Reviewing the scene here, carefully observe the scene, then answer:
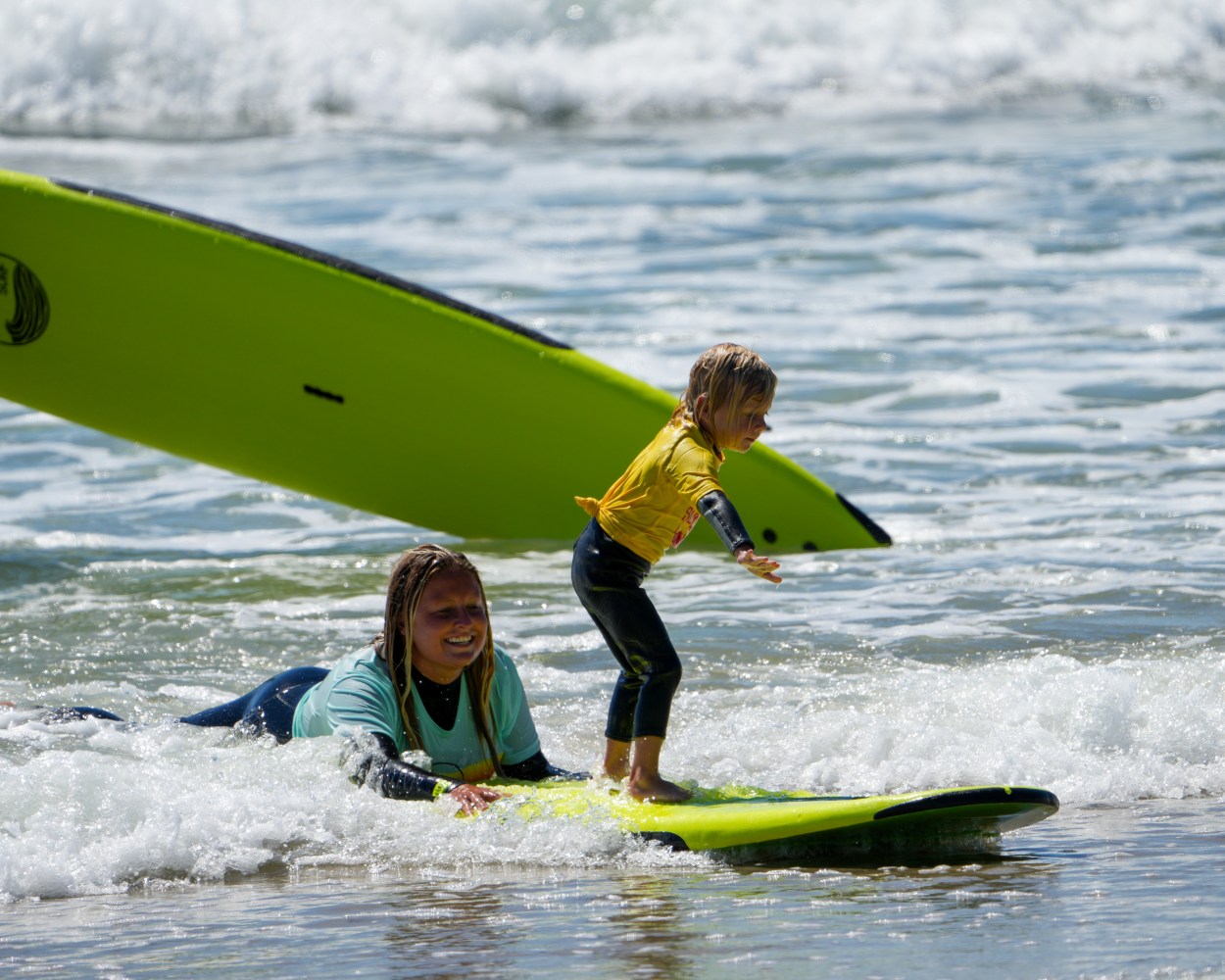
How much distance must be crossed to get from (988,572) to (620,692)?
3020 mm

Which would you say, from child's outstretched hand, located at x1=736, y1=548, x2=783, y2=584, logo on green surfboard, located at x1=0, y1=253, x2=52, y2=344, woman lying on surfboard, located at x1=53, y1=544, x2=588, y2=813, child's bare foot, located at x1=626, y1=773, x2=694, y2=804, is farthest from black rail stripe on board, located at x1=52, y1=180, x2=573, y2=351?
child's outstretched hand, located at x1=736, y1=548, x2=783, y2=584

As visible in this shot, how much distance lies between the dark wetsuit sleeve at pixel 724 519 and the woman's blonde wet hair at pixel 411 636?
549 mm

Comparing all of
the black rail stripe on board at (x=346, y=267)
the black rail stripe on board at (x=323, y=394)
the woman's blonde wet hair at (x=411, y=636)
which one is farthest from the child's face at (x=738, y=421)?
the black rail stripe on board at (x=323, y=394)

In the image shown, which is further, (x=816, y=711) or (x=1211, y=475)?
(x=1211, y=475)

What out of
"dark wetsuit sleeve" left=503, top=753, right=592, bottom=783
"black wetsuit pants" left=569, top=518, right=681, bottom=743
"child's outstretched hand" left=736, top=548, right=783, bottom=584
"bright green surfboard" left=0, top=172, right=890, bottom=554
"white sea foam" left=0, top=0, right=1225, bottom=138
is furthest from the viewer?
"white sea foam" left=0, top=0, right=1225, bottom=138

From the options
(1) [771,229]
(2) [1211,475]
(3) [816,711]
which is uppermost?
(1) [771,229]

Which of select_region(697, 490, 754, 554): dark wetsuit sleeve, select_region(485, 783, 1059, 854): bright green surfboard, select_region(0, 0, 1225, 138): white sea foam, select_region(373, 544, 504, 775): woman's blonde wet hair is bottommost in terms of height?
select_region(485, 783, 1059, 854): bright green surfboard

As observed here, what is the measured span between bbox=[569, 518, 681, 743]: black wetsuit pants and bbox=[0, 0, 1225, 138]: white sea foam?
15000 millimetres

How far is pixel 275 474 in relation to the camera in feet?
24.9

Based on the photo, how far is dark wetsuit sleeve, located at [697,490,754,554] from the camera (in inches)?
141

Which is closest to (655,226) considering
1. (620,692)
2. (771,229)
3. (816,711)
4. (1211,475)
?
(771,229)

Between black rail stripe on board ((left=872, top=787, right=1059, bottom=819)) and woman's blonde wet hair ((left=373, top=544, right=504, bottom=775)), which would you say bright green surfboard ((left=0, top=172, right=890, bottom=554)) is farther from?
black rail stripe on board ((left=872, top=787, right=1059, bottom=819))

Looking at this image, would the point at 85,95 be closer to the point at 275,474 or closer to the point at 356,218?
the point at 356,218

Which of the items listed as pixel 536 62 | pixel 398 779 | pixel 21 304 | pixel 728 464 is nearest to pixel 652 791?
pixel 398 779
